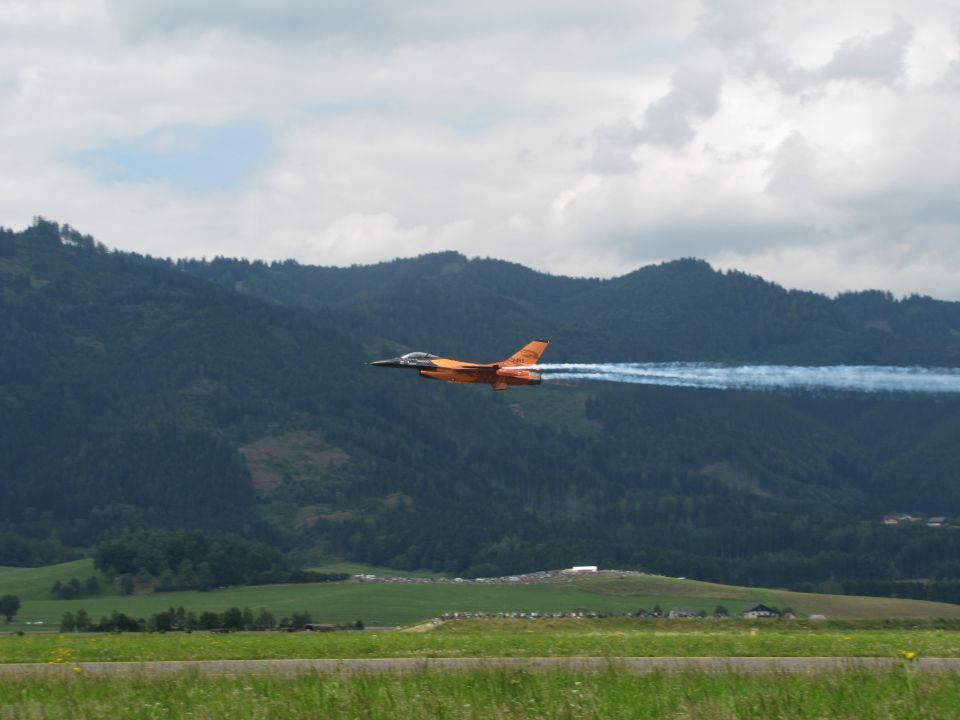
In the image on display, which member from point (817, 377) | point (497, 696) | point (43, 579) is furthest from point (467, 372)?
point (43, 579)

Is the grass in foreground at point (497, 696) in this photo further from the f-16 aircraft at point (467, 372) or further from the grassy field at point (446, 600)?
the grassy field at point (446, 600)

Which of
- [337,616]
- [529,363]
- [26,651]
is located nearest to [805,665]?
[26,651]

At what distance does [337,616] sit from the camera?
462ft

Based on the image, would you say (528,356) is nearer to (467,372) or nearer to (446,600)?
(467,372)

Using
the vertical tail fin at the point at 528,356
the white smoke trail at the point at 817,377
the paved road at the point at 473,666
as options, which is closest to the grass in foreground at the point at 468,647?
the paved road at the point at 473,666

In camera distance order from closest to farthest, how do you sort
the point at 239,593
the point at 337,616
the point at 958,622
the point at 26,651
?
the point at 26,651 < the point at 958,622 < the point at 337,616 < the point at 239,593

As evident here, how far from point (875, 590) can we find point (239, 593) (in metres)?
87.4

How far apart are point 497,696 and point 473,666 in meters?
4.06

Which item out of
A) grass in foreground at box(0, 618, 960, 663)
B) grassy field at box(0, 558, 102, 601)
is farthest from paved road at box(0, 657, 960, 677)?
grassy field at box(0, 558, 102, 601)

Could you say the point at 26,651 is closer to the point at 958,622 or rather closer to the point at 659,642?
the point at 659,642

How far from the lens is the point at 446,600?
154 m

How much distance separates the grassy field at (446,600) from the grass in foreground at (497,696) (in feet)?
344

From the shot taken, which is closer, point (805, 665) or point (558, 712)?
point (558, 712)

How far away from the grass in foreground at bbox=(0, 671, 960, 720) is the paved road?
3.61 ft
